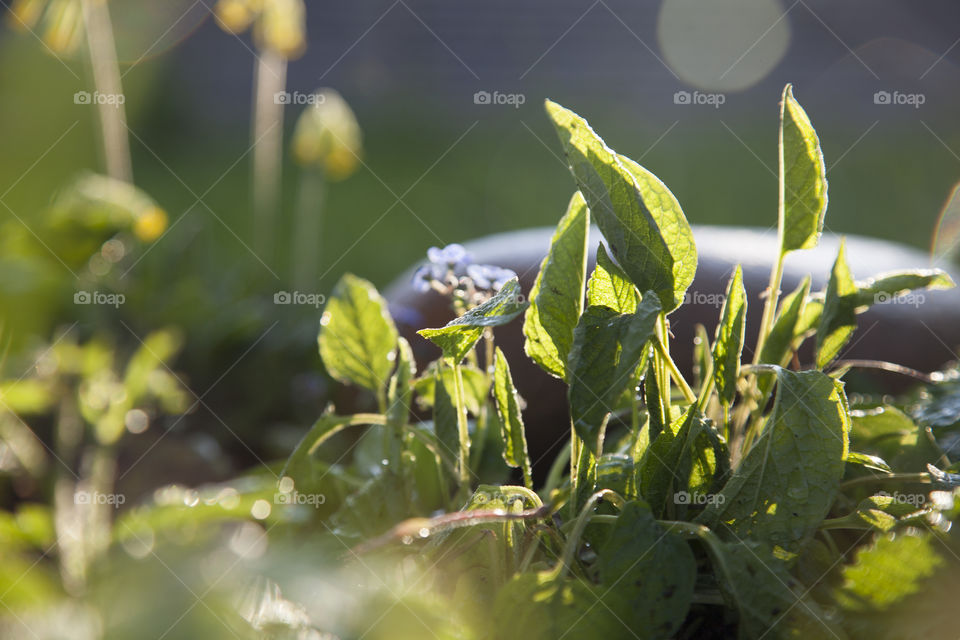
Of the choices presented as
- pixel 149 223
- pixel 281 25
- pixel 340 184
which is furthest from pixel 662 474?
pixel 340 184

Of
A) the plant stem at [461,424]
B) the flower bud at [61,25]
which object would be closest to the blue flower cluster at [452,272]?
the plant stem at [461,424]

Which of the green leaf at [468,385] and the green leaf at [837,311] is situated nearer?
the green leaf at [837,311]

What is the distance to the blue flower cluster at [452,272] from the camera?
2.44ft

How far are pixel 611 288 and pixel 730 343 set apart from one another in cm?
10

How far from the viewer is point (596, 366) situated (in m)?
0.52

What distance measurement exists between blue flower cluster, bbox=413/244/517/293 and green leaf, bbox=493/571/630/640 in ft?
0.97

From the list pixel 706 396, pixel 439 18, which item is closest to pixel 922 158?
pixel 439 18

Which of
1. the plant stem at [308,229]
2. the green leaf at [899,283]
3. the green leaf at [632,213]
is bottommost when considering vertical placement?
the plant stem at [308,229]

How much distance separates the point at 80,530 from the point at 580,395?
0.68 m

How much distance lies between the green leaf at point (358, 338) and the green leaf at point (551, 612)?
11.5 inches

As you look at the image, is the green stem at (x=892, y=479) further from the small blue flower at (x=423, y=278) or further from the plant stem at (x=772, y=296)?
the small blue flower at (x=423, y=278)

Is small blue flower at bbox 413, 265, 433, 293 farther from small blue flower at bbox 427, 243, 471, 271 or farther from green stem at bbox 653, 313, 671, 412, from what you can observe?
green stem at bbox 653, 313, 671, 412

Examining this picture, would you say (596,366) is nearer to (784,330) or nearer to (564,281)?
(564,281)

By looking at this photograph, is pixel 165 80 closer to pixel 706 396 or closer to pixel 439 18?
pixel 439 18
